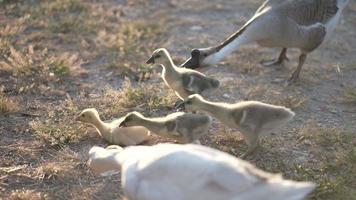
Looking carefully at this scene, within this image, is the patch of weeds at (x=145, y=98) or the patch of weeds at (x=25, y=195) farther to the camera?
the patch of weeds at (x=145, y=98)

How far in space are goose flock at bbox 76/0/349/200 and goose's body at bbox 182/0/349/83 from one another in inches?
0.4

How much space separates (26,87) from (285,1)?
312 cm

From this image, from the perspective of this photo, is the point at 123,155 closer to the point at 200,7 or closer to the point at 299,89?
the point at 299,89

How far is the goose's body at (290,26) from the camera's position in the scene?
20.0ft

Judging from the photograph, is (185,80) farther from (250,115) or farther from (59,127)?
(59,127)

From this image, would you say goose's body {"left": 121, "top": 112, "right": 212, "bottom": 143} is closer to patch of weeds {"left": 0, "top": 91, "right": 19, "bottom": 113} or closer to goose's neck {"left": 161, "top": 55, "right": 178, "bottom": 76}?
goose's neck {"left": 161, "top": 55, "right": 178, "bottom": 76}

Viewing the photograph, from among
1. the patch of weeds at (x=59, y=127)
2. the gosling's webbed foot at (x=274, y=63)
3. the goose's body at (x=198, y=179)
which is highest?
the goose's body at (x=198, y=179)

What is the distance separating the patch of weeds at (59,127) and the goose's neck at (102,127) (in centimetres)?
18

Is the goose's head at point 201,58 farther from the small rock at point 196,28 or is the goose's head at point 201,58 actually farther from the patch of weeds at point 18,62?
the small rock at point 196,28

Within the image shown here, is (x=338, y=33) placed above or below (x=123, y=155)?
below

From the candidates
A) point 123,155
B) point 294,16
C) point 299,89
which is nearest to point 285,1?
point 294,16


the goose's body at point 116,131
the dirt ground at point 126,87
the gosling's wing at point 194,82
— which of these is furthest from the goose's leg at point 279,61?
the goose's body at point 116,131

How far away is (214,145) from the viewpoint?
500 centimetres

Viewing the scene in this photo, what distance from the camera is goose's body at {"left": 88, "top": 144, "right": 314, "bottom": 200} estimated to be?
3.03 m
